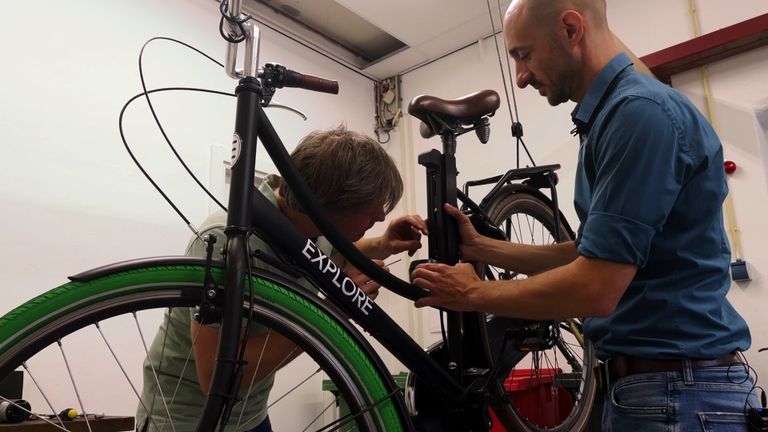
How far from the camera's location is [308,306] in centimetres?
85

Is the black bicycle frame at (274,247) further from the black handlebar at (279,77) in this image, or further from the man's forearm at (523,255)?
the man's forearm at (523,255)

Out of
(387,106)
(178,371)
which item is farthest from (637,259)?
(387,106)

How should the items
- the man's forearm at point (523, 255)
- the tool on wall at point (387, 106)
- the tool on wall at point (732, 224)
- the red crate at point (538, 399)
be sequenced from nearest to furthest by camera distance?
1. the man's forearm at point (523, 255)
2. the red crate at point (538, 399)
3. the tool on wall at point (732, 224)
4. the tool on wall at point (387, 106)

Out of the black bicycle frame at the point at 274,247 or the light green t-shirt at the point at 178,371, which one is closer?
the black bicycle frame at the point at 274,247

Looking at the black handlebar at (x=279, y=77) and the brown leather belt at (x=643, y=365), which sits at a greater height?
the black handlebar at (x=279, y=77)

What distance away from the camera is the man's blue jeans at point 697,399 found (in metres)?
0.97

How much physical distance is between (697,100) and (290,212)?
2.34 m

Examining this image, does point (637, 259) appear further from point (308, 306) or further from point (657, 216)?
point (308, 306)

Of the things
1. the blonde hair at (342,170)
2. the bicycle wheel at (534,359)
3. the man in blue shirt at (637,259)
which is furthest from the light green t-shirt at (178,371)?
the bicycle wheel at (534,359)

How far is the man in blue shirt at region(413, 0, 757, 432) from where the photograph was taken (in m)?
0.91

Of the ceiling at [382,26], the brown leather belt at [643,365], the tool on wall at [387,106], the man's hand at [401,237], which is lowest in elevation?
the brown leather belt at [643,365]

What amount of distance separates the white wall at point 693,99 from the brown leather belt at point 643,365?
1.62 metres

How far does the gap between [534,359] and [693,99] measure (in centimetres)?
→ 155

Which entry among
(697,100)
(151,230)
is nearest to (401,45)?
(697,100)
